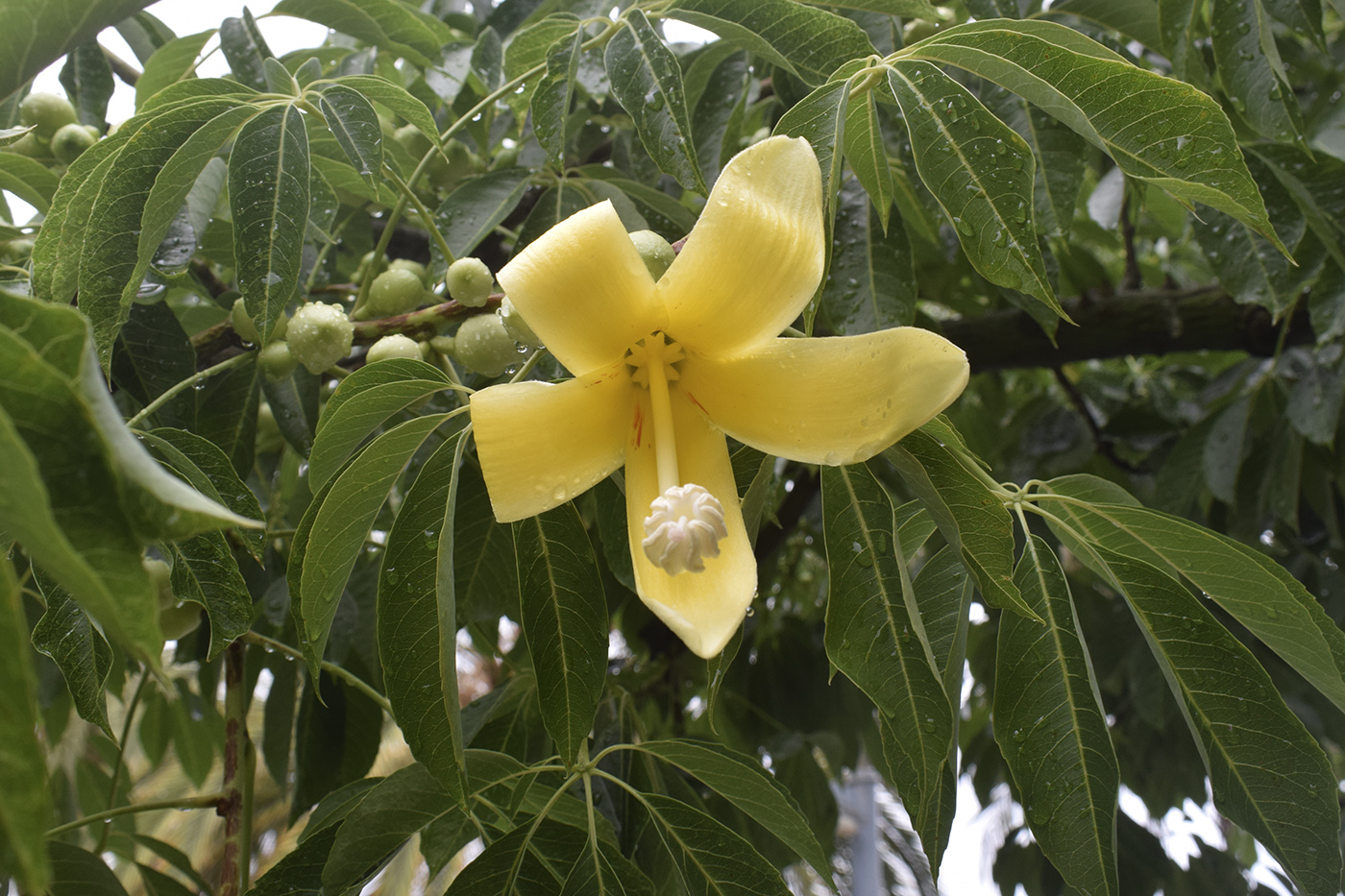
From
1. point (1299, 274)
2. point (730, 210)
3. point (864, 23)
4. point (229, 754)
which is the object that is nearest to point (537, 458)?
point (730, 210)

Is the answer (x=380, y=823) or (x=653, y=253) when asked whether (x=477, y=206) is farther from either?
(x=380, y=823)

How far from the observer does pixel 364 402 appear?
0.74 metres

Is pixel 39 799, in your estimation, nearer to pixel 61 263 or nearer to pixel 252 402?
pixel 61 263

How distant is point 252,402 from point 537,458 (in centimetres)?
60

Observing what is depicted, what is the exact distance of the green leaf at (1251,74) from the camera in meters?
1.01

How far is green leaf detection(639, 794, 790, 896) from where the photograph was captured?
2.72ft

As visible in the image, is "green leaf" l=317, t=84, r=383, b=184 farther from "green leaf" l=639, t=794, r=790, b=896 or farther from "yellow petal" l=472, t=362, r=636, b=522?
"green leaf" l=639, t=794, r=790, b=896

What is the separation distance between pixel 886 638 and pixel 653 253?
368mm

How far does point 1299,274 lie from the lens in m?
1.28

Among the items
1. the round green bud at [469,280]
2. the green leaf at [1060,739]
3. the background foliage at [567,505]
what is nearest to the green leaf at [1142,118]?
the background foliage at [567,505]

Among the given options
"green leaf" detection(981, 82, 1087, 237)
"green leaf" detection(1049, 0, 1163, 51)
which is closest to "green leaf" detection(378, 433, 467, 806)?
"green leaf" detection(981, 82, 1087, 237)

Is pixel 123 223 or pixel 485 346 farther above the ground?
pixel 123 223

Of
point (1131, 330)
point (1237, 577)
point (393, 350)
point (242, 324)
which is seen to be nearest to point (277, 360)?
point (242, 324)

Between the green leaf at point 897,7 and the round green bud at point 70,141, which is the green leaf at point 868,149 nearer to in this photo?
the green leaf at point 897,7
